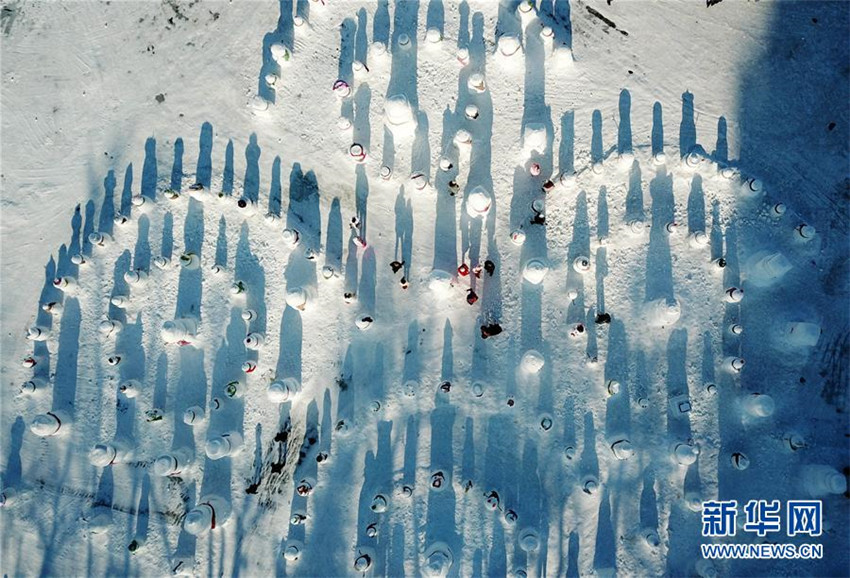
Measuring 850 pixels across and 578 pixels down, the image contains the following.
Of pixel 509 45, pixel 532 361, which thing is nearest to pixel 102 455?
pixel 532 361

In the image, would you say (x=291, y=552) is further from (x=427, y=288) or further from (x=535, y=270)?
(x=535, y=270)

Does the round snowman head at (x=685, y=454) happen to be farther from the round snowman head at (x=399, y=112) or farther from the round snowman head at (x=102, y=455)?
the round snowman head at (x=102, y=455)

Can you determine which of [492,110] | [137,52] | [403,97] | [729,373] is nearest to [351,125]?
[403,97]

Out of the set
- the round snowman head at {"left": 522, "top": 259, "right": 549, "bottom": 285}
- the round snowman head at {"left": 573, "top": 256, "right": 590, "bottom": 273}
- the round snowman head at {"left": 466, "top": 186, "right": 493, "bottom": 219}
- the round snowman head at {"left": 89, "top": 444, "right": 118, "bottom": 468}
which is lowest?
the round snowman head at {"left": 89, "top": 444, "right": 118, "bottom": 468}

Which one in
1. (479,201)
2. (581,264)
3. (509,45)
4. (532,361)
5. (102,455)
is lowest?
(102,455)

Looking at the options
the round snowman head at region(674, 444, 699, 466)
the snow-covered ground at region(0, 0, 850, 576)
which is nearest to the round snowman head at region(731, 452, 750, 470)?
the snow-covered ground at region(0, 0, 850, 576)

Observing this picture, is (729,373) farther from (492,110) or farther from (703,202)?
(492,110)

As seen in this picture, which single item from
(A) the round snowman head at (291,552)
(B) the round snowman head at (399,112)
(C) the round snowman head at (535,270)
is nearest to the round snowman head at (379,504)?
(A) the round snowman head at (291,552)

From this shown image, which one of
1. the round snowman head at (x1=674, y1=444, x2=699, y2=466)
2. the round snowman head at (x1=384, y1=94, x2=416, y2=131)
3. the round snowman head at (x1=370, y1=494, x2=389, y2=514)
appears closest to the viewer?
the round snowman head at (x1=674, y1=444, x2=699, y2=466)

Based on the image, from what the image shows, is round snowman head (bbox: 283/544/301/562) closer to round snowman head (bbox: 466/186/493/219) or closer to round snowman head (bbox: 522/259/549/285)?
round snowman head (bbox: 522/259/549/285)
